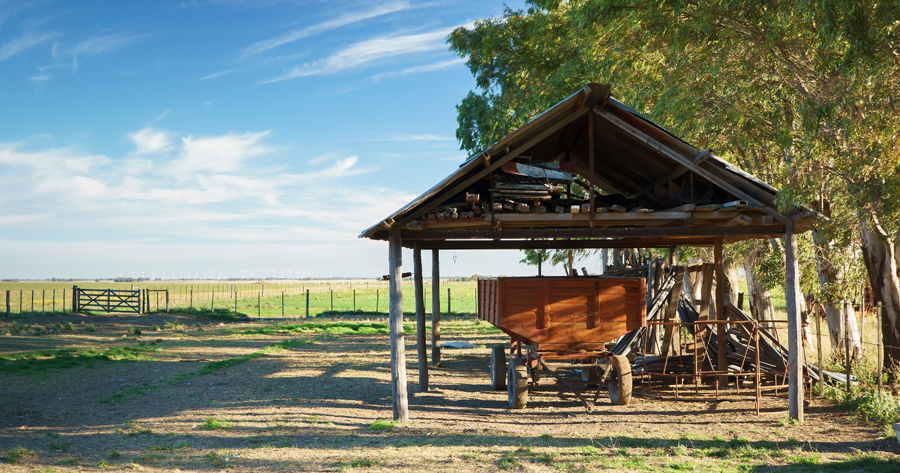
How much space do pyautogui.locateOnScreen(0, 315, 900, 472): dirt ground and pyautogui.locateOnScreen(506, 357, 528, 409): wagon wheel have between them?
0.26 metres

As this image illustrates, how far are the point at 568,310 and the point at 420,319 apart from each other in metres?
3.84

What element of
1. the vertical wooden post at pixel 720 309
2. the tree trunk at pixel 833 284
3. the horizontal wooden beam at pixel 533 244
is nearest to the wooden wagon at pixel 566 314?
the vertical wooden post at pixel 720 309

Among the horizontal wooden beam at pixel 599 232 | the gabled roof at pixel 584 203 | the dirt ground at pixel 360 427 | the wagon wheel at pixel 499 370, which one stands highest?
the gabled roof at pixel 584 203

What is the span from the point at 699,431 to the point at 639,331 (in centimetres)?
387

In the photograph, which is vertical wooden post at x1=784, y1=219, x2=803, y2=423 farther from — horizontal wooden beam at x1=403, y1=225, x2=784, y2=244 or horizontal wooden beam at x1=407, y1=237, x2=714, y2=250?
horizontal wooden beam at x1=407, y1=237, x2=714, y2=250

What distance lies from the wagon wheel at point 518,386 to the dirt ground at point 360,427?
10.1 inches

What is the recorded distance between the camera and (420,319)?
14227 mm

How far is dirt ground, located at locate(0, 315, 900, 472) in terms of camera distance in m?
8.27

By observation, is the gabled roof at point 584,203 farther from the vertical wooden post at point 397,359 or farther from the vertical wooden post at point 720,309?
the vertical wooden post at point 720,309

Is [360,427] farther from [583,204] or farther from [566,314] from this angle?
[583,204]

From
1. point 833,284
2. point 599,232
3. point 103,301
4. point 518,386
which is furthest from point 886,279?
point 103,301

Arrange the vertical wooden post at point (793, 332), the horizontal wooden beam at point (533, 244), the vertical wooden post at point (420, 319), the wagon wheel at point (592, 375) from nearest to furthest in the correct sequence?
the vertical wooden post at point (793, 332), the wagon wheel at point (592, 375), the vertical wooden post at point (420, 319), the horizontal wooden beam at point (533, 244)

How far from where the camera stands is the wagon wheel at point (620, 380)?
11797 mm

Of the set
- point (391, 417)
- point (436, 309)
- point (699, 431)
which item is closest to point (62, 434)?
point (391, 417)
